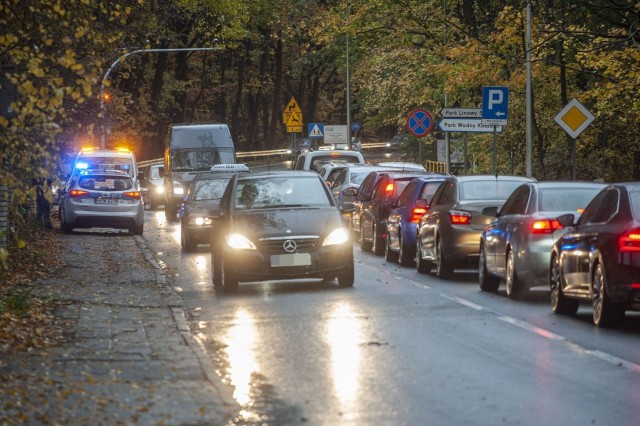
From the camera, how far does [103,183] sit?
124 feet

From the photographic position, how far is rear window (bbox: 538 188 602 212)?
1895cm

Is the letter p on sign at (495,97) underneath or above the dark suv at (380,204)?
above

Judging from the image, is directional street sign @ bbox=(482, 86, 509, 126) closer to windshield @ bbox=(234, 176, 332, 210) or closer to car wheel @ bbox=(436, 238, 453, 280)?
car wheel @ bbox=(436, 238, 453, 280)

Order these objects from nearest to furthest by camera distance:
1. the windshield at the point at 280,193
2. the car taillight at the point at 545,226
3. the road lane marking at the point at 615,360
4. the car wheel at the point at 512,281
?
the road lane marking at the point at 615,360
the car taillight at the point at 545,226
the car wheel at the point at 512,281
the windshield at the point at 280,193

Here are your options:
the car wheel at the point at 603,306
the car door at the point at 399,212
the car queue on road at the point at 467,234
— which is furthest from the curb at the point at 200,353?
the car door at the point at 399,212

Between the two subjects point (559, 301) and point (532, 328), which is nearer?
point (532, 328)

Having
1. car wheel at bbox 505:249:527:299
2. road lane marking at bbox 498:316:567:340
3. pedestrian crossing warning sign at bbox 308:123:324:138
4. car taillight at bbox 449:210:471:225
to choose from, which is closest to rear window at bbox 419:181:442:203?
car taillight at bbox 449:210:471:225

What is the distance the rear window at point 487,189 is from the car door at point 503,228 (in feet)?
7.56

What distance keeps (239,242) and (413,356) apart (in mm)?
7508

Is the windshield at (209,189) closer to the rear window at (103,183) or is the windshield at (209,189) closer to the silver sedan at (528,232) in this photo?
the rear window at (103,183)

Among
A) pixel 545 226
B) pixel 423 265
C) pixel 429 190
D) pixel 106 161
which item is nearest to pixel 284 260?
pixel 545 226

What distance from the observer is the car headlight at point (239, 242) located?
782 inches

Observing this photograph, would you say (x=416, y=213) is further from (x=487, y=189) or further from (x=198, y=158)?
(x=198, y=158)

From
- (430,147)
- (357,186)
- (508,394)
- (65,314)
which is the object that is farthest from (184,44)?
(508,394)
